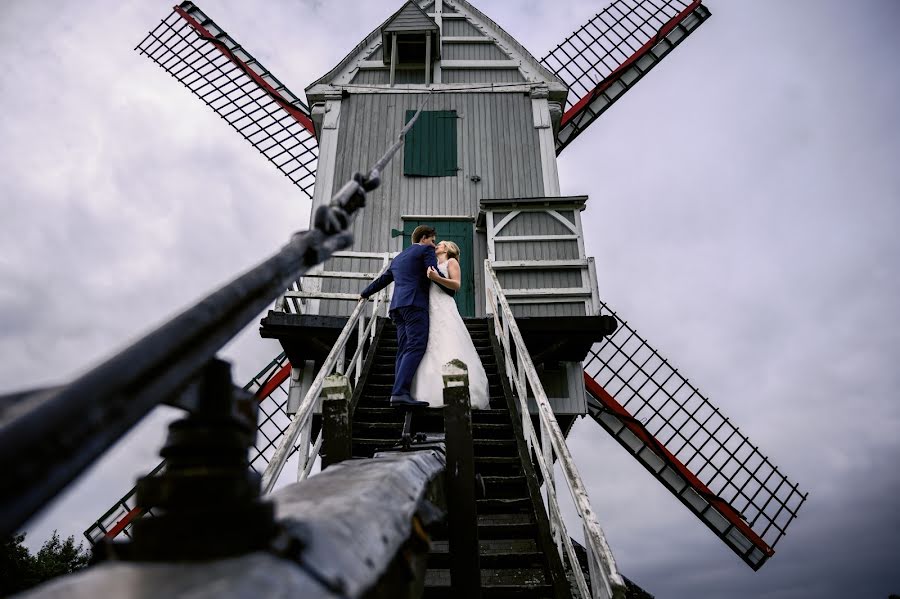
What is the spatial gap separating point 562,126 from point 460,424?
11448 millimetres

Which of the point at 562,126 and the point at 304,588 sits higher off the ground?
the point at 562,126

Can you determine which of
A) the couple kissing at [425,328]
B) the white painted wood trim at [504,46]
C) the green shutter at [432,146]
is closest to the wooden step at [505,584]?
the couple kissing at [425,328]

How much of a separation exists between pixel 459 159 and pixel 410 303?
6.85m

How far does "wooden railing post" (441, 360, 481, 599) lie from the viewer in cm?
267

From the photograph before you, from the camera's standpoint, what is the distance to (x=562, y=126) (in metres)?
13.0

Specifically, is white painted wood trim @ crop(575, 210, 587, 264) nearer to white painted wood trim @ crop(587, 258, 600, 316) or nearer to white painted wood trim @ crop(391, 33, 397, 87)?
white painted wood trim @ crop(587, 258, 600, 316)

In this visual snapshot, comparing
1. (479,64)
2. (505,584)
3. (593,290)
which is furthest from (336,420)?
(479,64)

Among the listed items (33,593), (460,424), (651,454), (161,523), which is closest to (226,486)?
(161,523)

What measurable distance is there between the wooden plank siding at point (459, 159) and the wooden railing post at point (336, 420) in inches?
288

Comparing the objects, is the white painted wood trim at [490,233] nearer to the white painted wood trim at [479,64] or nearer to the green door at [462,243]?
the green door at [462,243]

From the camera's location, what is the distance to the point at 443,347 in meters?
4.87

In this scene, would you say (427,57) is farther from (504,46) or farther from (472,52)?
(504,46)

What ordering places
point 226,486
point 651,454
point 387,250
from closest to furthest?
point 226,486 < point 387,250 < point 651,454

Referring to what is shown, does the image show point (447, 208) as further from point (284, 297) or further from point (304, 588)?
point (304, 588)
